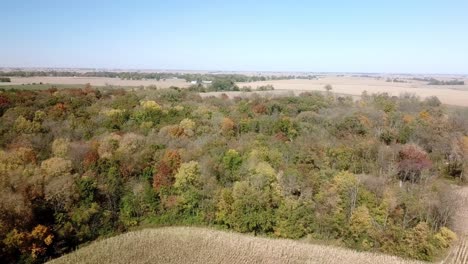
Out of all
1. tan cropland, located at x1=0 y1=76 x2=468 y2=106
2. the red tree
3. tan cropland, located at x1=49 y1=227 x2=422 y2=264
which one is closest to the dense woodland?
the red tree

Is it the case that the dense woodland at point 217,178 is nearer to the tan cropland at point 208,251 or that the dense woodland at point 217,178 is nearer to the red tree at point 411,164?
the red tree at point 411,164

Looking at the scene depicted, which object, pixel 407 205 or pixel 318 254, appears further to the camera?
pixel 407 205

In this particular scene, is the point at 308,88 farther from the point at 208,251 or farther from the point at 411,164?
the point at 208,251

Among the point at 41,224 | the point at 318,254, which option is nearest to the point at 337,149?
the point at 318,254

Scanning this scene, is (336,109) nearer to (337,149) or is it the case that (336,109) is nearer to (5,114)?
(337,149)

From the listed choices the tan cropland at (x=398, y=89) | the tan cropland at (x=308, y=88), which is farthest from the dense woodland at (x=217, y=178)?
the tan cropland at (x=398, y=89)

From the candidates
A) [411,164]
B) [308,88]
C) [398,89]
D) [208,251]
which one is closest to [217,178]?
[208,251]

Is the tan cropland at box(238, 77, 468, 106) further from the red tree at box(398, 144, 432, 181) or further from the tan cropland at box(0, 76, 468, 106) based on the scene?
the red tree at box(398, 144, 432, 181)
